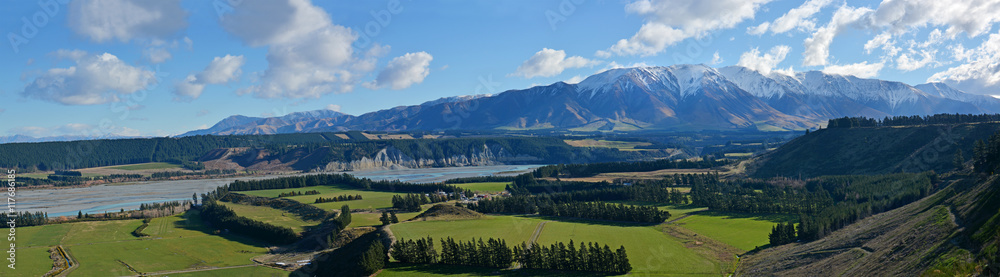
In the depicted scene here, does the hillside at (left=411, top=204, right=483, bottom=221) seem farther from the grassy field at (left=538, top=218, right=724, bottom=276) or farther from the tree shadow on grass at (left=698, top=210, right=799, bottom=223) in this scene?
the tree shadow on grass at (left=698, top=210, right=799, bottom=223)

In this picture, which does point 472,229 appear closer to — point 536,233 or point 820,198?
point 536,233

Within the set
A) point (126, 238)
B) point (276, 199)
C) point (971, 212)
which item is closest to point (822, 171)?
point (971, 212)

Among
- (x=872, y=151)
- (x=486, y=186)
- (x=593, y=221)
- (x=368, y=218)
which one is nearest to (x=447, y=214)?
(x=368, y=218)

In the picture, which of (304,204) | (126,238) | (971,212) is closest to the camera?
(971,212)

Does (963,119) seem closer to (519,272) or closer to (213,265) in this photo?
(519,272)

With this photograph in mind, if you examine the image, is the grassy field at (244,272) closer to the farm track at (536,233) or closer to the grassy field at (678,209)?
the farm track at (536,233)

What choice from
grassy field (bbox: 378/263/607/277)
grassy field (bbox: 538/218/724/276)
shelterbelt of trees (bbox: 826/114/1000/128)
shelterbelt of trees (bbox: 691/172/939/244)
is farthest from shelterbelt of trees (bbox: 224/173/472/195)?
shelterbelt of trees (bbox: 826/114/1000/128)
